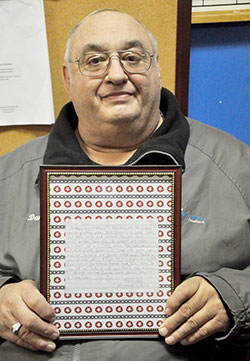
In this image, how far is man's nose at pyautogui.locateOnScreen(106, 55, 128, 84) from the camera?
1.18 m

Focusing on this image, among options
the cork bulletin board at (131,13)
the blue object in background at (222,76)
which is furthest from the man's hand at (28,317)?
the blue object in background at (222,76)

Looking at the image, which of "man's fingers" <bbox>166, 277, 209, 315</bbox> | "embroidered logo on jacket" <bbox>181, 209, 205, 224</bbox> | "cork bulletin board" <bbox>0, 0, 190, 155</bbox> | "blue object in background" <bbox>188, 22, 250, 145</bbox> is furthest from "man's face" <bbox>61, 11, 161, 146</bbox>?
"blue object in background" <bbox>188, 22, 250, 145</bbox>

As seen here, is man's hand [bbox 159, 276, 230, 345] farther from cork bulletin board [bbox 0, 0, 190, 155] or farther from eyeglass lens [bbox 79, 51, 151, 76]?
cork bulletin board [bbox 0, 0, 190, 155]

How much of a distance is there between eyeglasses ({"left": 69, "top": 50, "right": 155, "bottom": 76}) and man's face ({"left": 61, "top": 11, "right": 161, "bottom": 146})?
0.5 inches

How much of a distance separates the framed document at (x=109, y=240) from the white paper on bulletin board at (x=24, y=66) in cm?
63

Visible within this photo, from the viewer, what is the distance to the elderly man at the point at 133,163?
93 centimetres

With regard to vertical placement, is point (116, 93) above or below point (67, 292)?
above

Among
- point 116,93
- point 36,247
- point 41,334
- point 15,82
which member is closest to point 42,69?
point 15,82

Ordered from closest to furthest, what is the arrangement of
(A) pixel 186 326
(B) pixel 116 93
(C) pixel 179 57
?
(A) pixel 186 326 < (B) pixel 116 93 < (C) pixel 179 57

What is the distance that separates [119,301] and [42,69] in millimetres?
868

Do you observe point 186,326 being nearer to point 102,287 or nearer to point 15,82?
point 102,287

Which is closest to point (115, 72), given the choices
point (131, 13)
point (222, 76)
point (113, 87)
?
point (113, 87)

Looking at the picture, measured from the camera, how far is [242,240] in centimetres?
109

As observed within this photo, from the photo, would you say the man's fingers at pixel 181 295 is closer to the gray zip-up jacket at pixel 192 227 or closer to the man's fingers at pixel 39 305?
the gray zip-up jacket at pixel 192 227
